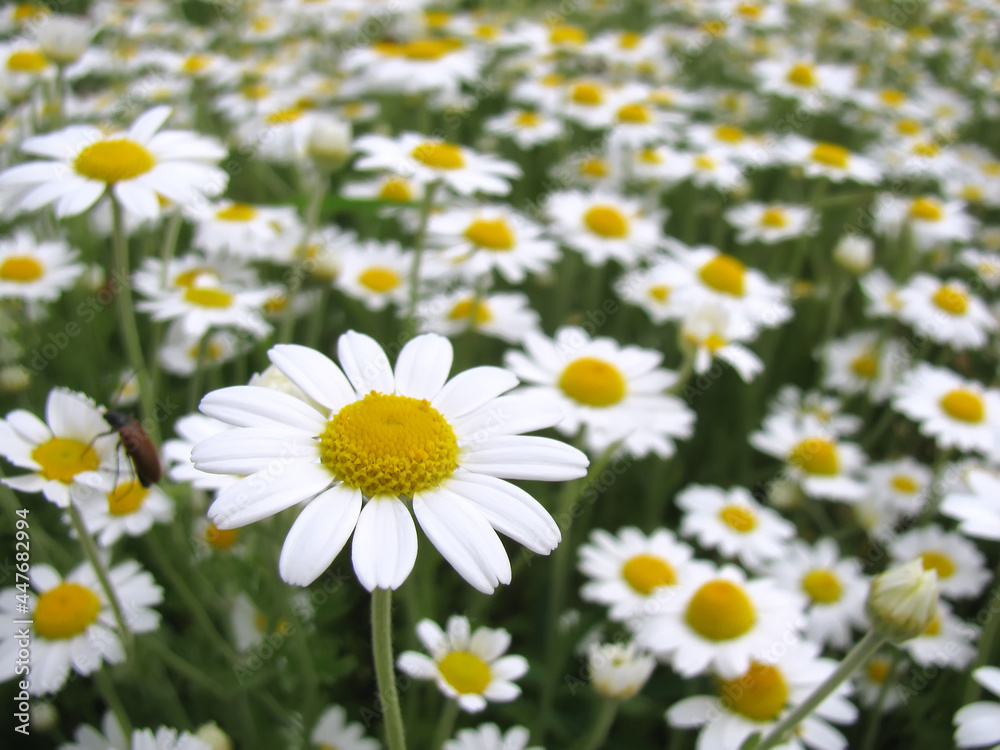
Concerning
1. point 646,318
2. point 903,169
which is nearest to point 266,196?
point 646,318

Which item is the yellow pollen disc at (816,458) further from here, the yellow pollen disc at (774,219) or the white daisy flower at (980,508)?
the yellow pollen disc at (774,219)

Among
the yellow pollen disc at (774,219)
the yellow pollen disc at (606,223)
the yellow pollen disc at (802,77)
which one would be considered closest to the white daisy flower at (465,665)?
the yellow pollen disc at (606,223)

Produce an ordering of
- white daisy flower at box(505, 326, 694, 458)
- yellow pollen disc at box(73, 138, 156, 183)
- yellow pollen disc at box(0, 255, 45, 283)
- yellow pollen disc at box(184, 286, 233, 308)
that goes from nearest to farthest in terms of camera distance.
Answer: yellow pollen disc at box(73, 138, 156, 183), white daisy flower at box(505, 326, 694, 458), yellow pollen disc at box(184, 286, 233, 308), yellow pollen disc at box(0, 255, 45, 283)

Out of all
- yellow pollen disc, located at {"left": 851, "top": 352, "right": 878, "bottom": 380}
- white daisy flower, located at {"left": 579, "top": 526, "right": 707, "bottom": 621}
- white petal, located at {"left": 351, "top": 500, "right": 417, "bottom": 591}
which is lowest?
yellow pollen disc, located at {"left": 851, "top": 352, "right": 878, "bottom": 380}

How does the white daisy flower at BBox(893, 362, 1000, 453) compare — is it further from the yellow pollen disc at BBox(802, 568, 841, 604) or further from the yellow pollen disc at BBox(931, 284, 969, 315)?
the yellow pollen disc at BBox(802, 568, 841, 604)

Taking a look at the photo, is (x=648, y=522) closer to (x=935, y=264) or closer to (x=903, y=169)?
(x=935, y=264)

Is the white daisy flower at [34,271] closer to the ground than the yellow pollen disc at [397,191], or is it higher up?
higher up

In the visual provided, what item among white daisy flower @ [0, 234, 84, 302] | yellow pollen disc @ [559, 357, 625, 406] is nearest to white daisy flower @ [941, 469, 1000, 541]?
yellow pollen disc @ [559, 357, 625, 406]
